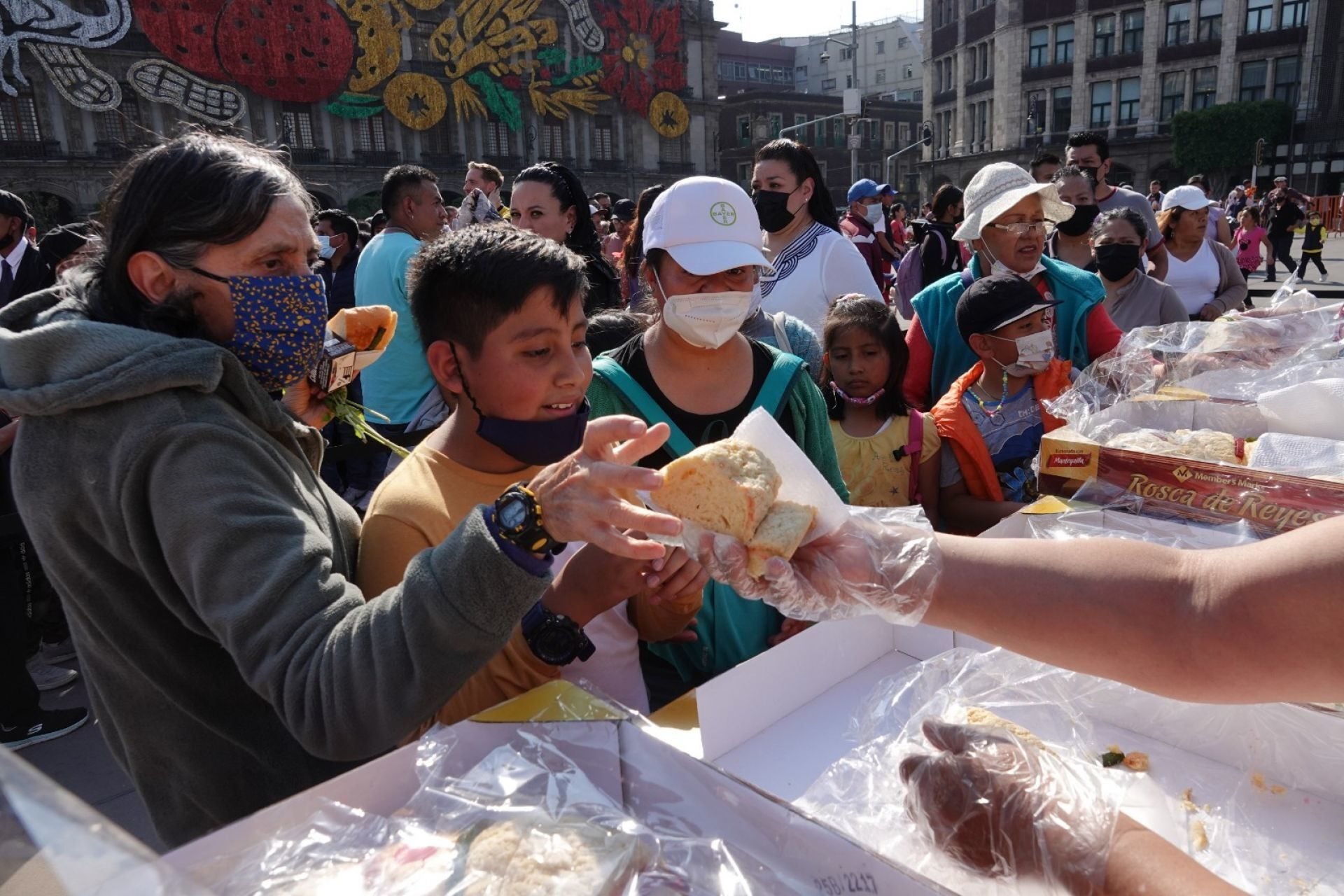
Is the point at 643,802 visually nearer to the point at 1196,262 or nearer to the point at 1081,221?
the point at 1081,221

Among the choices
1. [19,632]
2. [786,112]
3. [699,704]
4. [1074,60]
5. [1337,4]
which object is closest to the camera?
[699,704]

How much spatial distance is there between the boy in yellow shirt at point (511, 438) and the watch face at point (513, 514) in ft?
1.48

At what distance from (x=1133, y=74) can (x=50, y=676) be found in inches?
2040

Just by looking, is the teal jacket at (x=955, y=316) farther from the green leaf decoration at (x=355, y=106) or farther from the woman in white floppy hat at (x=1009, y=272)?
the green leaf decoration at (x=355, y=106)

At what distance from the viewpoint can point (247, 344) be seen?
1.56 m

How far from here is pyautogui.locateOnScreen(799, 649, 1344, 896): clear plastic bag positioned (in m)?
1.19

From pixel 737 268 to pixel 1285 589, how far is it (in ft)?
5.87

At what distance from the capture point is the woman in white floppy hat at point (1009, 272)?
3.69 metres

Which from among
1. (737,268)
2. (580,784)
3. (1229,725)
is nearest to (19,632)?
(737,268)

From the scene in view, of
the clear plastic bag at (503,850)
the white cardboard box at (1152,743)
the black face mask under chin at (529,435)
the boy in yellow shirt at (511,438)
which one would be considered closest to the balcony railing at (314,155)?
the boy in yellow shirt at (511,438)

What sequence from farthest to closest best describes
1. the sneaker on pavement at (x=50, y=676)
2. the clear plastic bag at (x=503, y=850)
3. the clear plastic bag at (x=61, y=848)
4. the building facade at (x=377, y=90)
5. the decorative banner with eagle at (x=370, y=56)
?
the building facade at (x=377, y=90) → the decorative banner with eagle at (x=370, y=56) → the sneaker on pavement at (x=50, y=676) → the clear plastic bag at (x=503, y=850) → the clear plastic bag at (x=61, y=848)

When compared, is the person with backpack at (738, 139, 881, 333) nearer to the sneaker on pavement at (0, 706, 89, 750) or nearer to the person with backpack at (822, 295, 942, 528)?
the person with backpack at (822, 295, 942, 528)

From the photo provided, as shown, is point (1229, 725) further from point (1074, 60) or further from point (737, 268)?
point (1074, 60)

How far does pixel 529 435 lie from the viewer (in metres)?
1.88
